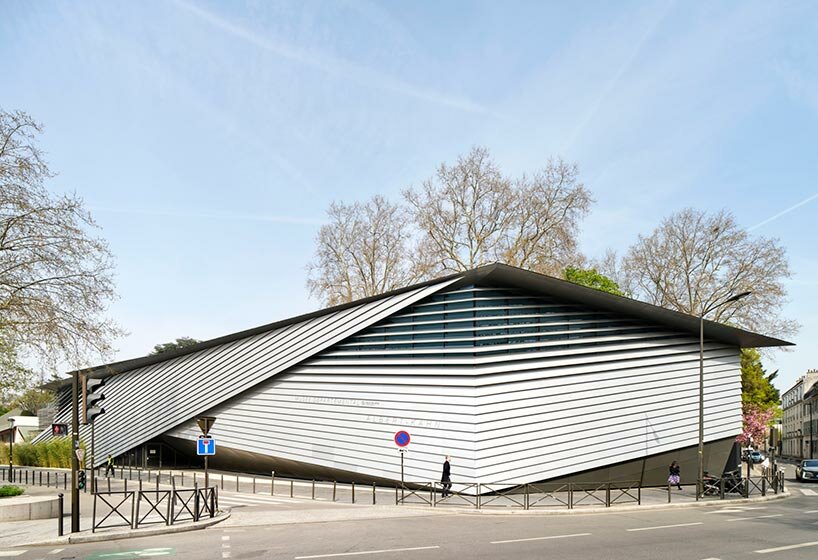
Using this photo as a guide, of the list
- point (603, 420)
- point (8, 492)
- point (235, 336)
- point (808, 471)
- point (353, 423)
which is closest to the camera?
point (8, 492)

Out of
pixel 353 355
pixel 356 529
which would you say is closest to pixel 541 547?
pixel 356 529

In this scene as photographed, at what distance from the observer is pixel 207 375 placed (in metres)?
33.9

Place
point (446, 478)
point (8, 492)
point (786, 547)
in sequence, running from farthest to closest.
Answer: point (446, 478)
point (8, 492)
point (786, 547)

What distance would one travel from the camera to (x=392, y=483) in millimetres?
26297

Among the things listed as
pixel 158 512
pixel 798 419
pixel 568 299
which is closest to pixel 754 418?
pixel 568 299

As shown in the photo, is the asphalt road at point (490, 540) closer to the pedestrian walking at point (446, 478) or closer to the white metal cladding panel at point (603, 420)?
the pedestrian walking at point (446, 478)

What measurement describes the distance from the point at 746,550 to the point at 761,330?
3629 centimetres

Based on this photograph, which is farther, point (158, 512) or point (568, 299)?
point (568, 299)

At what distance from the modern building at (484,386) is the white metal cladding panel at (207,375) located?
0.36 feet

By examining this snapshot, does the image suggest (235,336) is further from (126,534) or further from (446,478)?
(126,534)

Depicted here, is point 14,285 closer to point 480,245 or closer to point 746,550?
point 746,550

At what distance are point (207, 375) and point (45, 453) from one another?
62.3ft

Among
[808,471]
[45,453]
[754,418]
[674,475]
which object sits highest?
[674,475]

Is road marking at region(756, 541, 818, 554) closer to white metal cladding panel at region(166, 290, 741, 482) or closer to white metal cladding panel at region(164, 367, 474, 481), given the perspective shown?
white metal cladding panel at region(166, 290, 741, 482)
